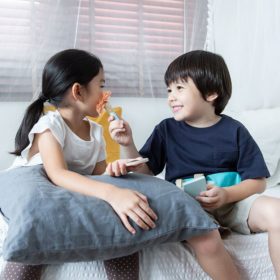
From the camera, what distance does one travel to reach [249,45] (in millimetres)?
1802

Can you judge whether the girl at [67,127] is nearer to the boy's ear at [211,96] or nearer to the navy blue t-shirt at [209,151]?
the navy blue t-shirt at [209,151]

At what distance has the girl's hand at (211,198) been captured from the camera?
89 centimetres

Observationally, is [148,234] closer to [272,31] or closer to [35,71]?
[35,71]

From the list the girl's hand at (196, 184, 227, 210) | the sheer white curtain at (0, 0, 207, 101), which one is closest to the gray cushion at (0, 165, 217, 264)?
the girl's hand at (196, 184, 227, 210)

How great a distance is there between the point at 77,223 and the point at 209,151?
0.50 meters

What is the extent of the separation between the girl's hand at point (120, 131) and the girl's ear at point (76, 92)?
10 cm

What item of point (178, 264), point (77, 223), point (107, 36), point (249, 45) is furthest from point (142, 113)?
point (77, 223)

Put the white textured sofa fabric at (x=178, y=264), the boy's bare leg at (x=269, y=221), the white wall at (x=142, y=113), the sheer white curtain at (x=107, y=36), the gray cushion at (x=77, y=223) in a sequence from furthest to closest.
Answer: the white wall at (x=142, y=113), the sheer white curtain at (x=107, y=36), the boy's bare leg at (x=269, y=221), the white textured sofa fabric at (x=178, y=264), the gray cushion at (x=77, y=223)

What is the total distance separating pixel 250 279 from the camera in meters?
0.89

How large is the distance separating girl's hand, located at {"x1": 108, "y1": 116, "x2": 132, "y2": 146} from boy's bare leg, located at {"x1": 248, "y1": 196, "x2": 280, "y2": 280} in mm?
371

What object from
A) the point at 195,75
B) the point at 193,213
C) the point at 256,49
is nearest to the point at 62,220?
the point at 193,213

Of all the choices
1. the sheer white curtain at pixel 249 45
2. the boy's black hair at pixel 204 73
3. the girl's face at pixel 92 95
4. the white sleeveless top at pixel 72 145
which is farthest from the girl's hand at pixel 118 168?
the sheer white curtain at pixel 249 45

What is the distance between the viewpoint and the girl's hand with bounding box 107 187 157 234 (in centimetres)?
69

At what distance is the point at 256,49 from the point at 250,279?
1186 mm
